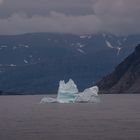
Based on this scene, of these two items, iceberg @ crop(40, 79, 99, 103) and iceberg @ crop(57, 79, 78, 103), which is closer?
iceberg @ crop(57, 79, 78, 103)

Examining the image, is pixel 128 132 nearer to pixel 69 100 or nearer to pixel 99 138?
pixel 99 138

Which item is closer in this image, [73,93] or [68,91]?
[68,91]

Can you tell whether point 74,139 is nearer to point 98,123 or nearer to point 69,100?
point 98,123

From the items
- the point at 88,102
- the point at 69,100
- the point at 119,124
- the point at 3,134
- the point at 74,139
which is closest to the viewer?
the point at 74,139

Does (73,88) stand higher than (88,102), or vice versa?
(73,88)

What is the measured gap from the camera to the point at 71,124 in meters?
92.8

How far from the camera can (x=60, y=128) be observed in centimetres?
8525

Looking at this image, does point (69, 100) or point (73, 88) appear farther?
point (69, 100)

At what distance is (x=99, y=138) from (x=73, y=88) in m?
86.9

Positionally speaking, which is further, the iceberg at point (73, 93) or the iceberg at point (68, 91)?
the iceberg at point (73, 93)

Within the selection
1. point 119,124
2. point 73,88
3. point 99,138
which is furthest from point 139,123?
point 73,88

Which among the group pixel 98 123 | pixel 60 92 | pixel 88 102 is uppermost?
pixel 98 123

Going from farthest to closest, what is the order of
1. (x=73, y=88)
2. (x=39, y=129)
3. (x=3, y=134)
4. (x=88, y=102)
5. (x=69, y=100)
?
1. (x=88, y=102)
2. (x=69, y=100)
3. (x=73, y=88)
4. (x=39, y=129)
5. (x=3, y=134)

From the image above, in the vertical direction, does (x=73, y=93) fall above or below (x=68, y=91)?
below
